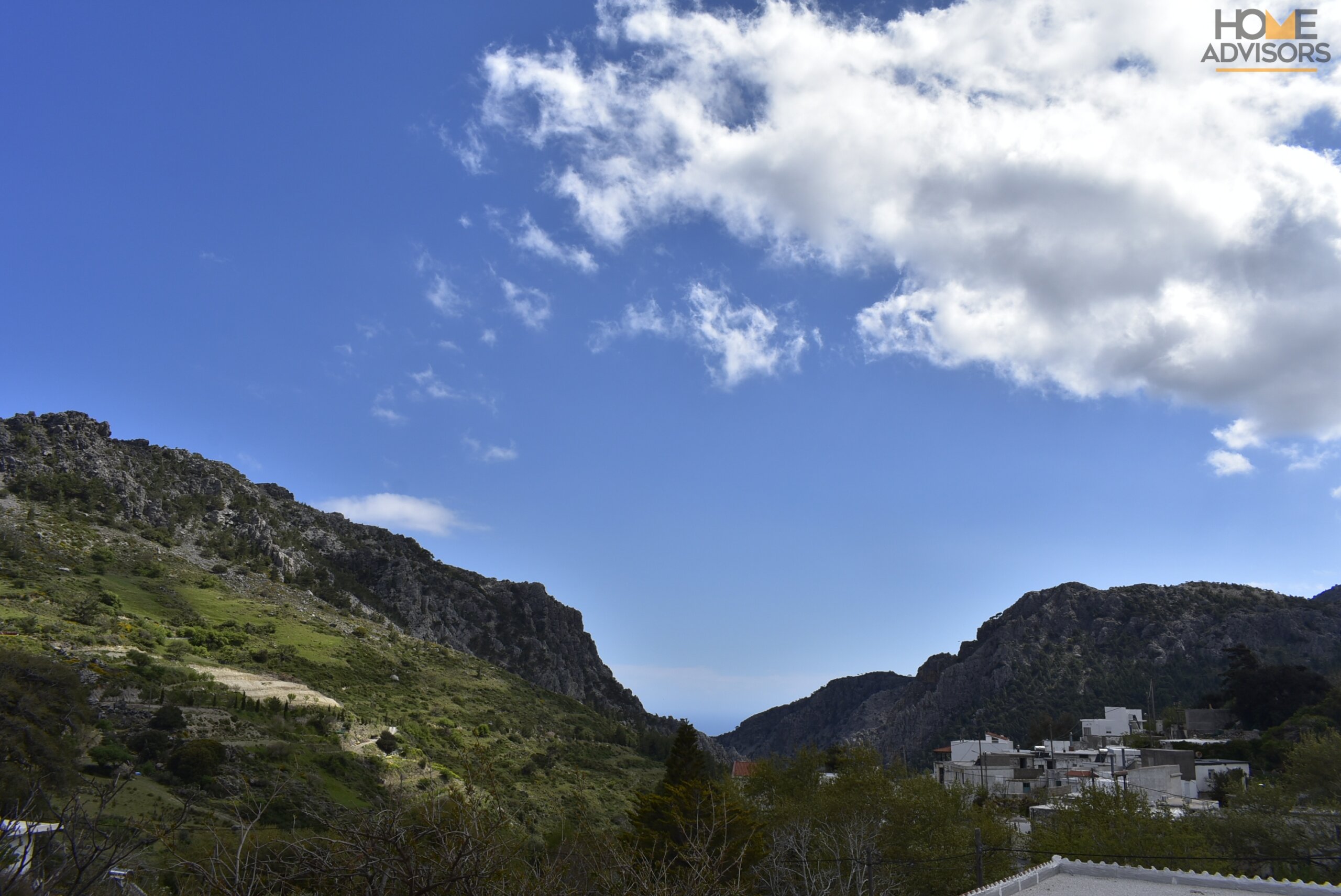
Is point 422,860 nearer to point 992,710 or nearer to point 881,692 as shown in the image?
point 992,710

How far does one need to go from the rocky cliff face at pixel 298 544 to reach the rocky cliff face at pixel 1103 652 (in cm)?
4473

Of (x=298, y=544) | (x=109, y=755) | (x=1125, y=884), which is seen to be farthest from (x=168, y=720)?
(x=298, y=544)

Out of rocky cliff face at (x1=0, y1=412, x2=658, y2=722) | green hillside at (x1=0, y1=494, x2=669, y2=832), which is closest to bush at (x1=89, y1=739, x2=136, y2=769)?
green hillside at (x1=0, y1=494, x2=669, y2=832)

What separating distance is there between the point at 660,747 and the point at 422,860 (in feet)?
264

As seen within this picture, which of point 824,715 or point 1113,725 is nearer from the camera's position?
point 1113,725

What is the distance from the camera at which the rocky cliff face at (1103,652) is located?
93688 mm

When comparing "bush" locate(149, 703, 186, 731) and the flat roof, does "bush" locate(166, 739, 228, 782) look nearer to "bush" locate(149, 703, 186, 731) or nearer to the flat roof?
"bush" locate(149, 703, 186, 731)

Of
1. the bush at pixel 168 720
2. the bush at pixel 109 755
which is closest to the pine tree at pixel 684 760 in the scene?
the bush at pixel 109 755

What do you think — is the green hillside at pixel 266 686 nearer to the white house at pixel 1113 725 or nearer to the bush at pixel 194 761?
A: the bush at pixel 194 761

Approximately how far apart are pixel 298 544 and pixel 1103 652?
3988 inches

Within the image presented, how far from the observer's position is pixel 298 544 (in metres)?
91.8

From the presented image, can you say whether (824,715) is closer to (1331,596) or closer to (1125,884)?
(1331,596)

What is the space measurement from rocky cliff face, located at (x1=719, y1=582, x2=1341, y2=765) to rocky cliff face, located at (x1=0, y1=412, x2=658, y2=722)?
1761 inches

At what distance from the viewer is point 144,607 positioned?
179ft
